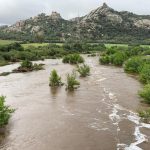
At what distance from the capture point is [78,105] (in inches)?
1603

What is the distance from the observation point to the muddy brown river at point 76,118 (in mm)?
28062

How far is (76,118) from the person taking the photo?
3484cm

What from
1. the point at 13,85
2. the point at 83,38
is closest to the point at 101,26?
the point at 83,38

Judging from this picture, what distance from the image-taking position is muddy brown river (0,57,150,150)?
28.1 m

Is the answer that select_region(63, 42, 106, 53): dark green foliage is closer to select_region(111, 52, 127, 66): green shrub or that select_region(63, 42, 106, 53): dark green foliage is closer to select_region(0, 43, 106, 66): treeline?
select_region(0, 43, 106, 66): treeline

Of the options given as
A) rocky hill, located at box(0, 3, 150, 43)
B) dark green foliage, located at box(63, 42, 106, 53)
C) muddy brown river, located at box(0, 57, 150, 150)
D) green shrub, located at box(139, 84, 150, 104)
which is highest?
rocky hill, located at box(0, 3, 150, 43)

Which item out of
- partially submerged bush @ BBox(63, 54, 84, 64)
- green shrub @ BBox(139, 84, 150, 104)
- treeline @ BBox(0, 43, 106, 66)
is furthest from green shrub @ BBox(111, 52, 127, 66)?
green shrub @ BBox(139, 84, 150, 104)

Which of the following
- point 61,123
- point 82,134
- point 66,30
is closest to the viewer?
point 82,134

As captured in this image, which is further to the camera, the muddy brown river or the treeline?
the treeline

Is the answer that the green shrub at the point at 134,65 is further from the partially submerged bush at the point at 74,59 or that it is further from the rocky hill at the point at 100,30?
the rocky hill at the point at 100,30

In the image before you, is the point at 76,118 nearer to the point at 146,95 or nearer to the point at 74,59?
the point at 146,95

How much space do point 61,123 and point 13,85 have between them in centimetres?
2463

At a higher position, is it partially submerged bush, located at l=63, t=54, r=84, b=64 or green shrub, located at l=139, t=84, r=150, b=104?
partially submerged bush, located at l=63, t=54, r=84, b=64

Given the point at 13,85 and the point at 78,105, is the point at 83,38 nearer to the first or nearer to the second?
the point at 13,85
